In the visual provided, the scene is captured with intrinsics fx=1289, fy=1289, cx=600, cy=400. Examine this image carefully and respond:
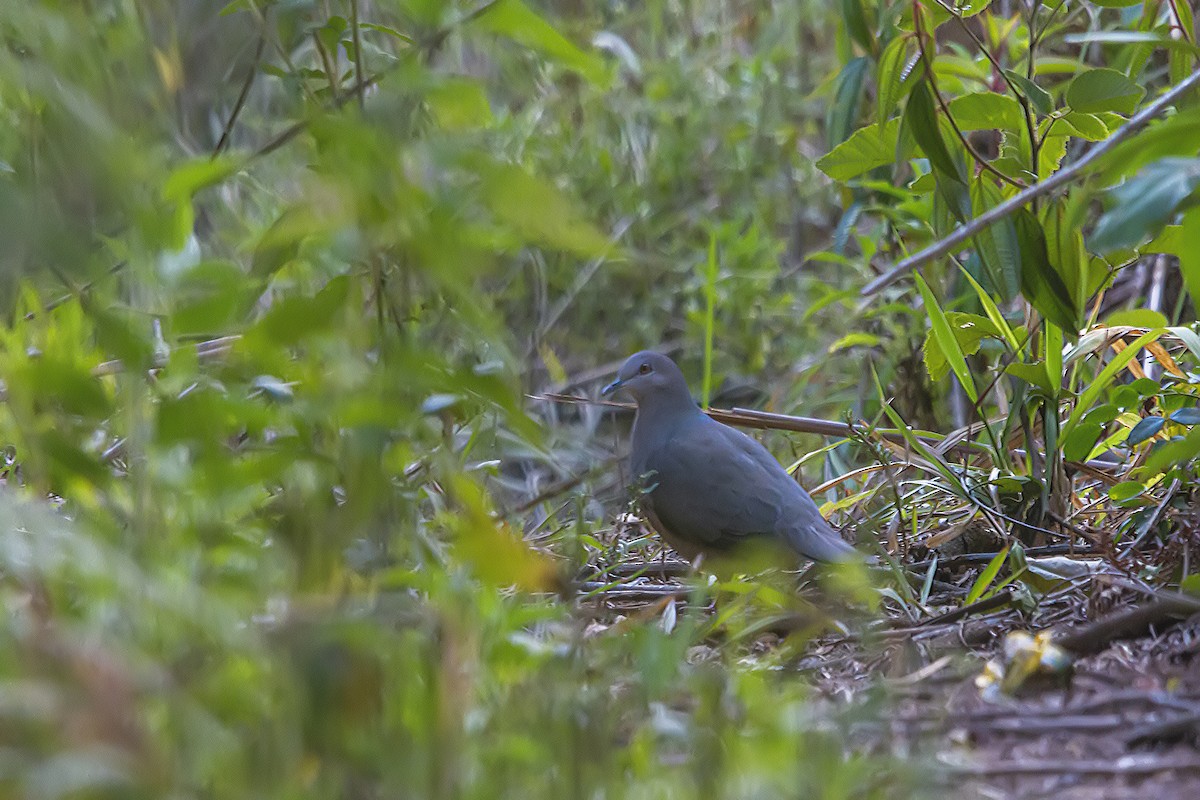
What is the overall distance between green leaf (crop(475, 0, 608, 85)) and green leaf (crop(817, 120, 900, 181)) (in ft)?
4.28

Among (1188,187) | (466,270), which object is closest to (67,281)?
(466,270)

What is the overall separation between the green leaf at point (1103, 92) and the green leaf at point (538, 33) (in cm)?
135

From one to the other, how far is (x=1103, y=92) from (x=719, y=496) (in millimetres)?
1348

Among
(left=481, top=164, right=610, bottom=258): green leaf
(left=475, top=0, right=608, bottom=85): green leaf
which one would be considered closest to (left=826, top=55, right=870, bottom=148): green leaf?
(left=475, top=0, right=608, bottom=85): green leaf

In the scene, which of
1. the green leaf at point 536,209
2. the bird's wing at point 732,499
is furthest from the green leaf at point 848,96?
the green leaf at point 536,209

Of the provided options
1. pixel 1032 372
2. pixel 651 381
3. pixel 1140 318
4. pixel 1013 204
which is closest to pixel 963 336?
pixel 1032 372

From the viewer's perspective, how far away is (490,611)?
153cm

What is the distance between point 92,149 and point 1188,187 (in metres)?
1.16

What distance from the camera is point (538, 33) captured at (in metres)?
1.25

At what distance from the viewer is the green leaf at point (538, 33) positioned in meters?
1.24

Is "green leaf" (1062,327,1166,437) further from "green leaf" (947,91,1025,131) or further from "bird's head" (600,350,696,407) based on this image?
"bird's head" (600,350,696,407)

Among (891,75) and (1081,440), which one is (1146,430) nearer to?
(1081,440)

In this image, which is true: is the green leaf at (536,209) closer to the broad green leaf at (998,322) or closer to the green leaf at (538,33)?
the green leaf at (538,33)

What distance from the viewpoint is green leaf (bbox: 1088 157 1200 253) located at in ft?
4.72
